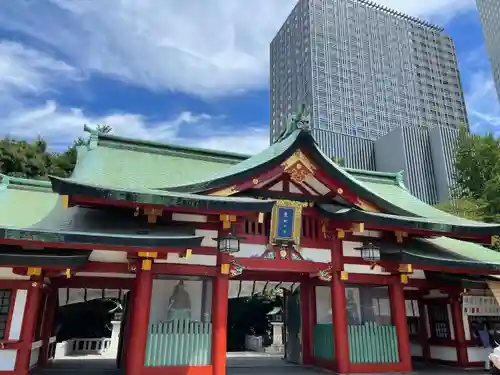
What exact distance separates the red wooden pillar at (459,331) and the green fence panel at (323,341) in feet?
15.7

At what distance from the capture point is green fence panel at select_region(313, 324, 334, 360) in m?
12.2

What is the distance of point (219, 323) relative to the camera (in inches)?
416

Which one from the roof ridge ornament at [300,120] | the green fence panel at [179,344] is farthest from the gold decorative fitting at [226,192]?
the green fence panel at [179,344]

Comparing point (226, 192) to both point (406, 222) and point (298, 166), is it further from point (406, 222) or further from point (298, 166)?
point (406, 222)

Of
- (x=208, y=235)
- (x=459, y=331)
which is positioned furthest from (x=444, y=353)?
(x=208, y=235)

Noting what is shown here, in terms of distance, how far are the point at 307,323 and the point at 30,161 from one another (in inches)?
1176

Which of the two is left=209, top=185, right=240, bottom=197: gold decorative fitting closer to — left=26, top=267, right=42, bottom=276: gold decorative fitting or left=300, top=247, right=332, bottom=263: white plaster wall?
left=300, top=247, right=332, bottom=263: white plaster wall

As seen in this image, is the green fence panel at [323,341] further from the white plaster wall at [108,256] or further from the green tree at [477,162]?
the green tree at [477,162]

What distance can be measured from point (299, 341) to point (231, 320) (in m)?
17.7

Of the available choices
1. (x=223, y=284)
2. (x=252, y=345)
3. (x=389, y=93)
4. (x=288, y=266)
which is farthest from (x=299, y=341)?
(x=389, y=93)

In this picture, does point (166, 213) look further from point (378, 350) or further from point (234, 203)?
point (378, 350)

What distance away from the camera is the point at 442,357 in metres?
14.3

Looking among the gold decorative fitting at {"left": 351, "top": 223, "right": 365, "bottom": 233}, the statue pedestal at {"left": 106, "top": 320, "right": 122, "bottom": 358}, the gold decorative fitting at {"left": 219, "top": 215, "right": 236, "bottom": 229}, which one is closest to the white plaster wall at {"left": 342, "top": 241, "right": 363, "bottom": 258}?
the gold decorative fitting at {"left": 351, "top": 223, "right": 365, "bottom": 233}

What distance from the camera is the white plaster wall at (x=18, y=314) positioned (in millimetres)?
9711
